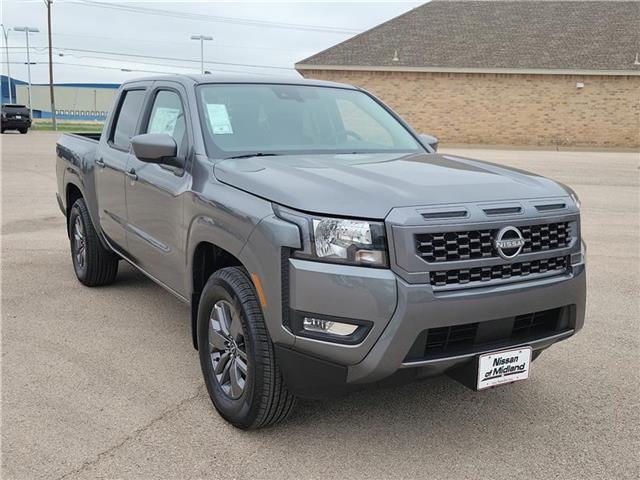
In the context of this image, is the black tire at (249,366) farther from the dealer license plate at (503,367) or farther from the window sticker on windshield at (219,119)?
the window sticker on windshield at (219,119)

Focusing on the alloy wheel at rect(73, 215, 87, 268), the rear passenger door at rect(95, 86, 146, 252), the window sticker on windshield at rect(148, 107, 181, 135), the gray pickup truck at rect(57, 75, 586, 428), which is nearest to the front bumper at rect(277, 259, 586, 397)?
the gray pickup truck at rect(57, 75, 586, 428)

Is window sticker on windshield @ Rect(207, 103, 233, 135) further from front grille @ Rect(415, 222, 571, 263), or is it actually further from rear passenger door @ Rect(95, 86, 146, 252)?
front grille @ Rect(415, 222, 571, 263)

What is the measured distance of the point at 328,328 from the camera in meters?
2.77

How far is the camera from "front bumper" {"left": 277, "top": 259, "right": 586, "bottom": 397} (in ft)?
8.83

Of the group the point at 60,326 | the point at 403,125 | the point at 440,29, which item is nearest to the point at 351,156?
the point at 403,125

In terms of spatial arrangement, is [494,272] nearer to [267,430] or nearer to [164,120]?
[267,430]

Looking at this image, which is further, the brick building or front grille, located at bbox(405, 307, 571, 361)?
the brick building

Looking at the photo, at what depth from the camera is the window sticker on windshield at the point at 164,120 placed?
14.1ft

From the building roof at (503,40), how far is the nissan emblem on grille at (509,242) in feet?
99.0

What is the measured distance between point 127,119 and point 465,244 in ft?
11.1

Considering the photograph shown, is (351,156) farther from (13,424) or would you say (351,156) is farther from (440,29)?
(440,29)

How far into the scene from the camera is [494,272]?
2.89m

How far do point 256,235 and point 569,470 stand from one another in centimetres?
187

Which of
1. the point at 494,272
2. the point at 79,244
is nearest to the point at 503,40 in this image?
the point at 79,244
